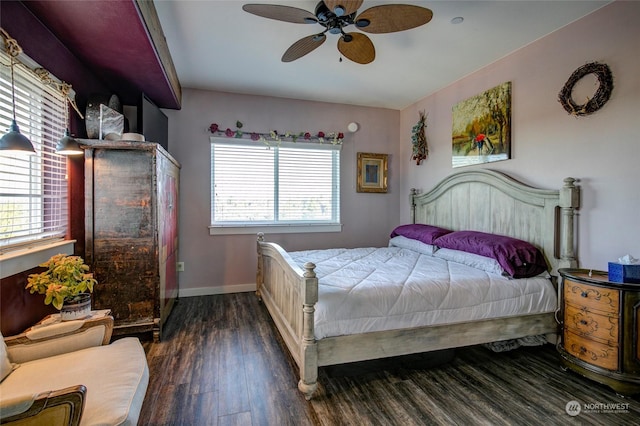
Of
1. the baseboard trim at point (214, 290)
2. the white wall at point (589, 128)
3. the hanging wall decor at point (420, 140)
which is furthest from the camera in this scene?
the hanging wall decor at point (420, 140)

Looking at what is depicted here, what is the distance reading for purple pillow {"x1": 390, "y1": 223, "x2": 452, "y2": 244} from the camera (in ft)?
11.5

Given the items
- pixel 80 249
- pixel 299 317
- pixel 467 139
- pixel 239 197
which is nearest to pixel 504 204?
pixel 467 139

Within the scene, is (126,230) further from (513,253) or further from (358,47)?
(513,253)

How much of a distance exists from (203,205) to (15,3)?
8.40 ft

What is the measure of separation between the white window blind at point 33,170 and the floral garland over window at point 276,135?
1850 millimetres

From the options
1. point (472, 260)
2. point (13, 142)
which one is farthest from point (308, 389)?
point (13, 142)

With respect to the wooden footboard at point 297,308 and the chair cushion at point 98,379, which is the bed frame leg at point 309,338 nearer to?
the wooden footboard at point 297,308

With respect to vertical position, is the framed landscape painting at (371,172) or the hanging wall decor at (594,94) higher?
the hanging wall decor at (594,94)

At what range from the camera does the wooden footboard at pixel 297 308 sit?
1.91 meters

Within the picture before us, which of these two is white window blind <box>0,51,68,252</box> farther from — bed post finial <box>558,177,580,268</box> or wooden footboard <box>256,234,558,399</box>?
bed post finial <box>558,177,580,268</box>

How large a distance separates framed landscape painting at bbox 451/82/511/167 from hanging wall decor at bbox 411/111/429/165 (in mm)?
529

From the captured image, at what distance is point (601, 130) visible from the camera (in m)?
2.38

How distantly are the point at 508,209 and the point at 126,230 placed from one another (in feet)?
11.5

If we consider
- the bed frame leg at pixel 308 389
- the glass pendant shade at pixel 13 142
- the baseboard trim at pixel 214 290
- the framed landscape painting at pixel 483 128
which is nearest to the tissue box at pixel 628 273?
the framed landscape painting at pixel 483 128
